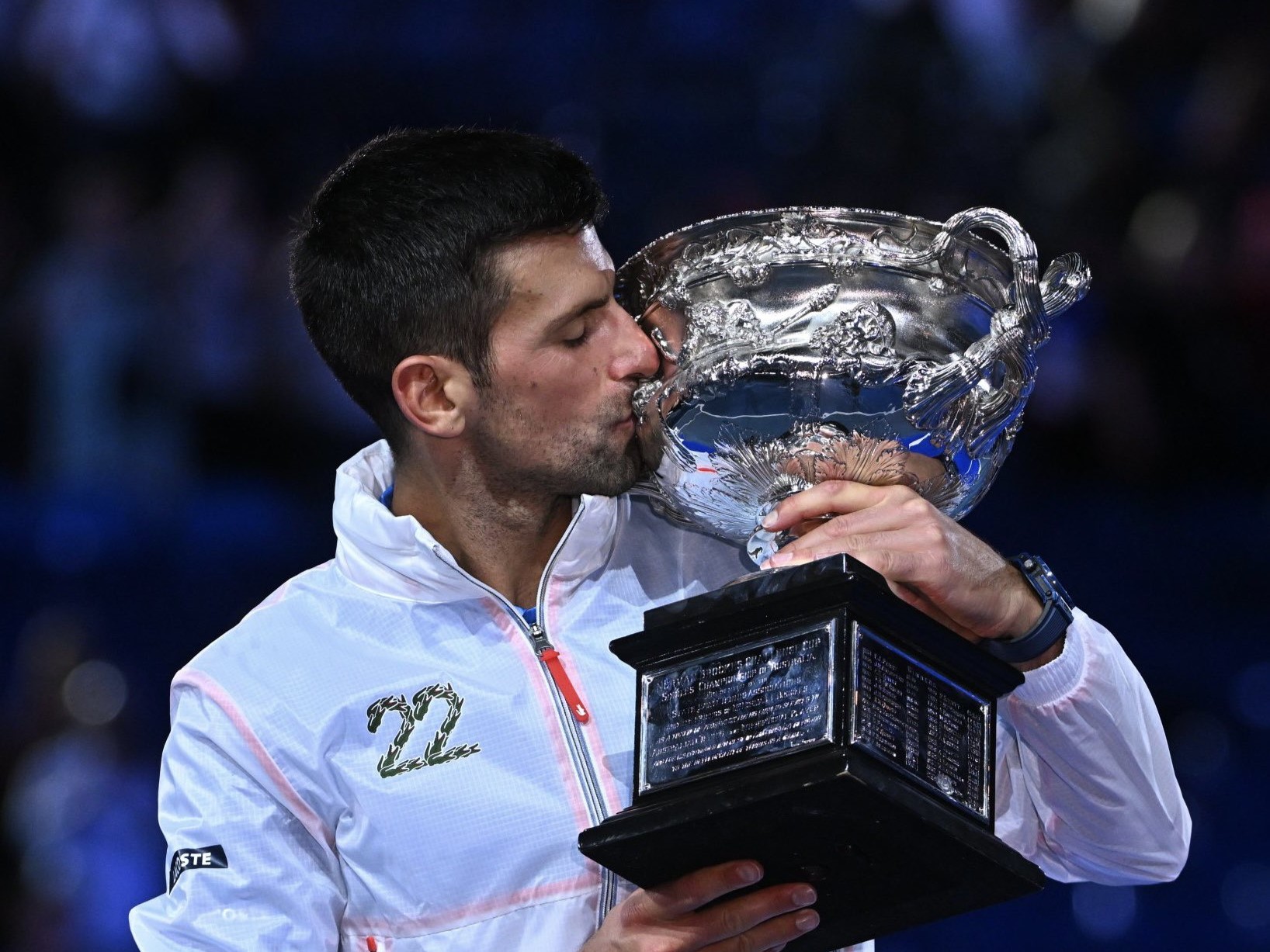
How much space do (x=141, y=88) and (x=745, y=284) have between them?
3529mm

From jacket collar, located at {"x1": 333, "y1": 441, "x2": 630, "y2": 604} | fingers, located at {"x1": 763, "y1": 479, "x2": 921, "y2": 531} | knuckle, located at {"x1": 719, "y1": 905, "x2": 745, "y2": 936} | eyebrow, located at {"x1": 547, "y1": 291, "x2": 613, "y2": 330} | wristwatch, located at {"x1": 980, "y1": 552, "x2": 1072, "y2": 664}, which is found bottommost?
knuckle, located at {"x1": 719, "y1": 905, "x2": 745, "y2": 936}

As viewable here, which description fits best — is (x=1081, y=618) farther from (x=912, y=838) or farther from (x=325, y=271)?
(x=325, y=271)

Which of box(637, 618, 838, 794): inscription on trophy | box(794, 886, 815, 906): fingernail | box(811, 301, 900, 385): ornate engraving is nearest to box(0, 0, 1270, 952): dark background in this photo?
box(794, 886, 815, 906): fingernail

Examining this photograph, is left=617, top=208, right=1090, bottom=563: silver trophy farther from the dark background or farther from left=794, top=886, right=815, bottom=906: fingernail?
the dark background

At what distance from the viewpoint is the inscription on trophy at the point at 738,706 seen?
1.62 m

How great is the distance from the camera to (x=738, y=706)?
168 centimetres

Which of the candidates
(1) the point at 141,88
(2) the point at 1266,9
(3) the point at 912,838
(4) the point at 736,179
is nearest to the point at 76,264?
(1) the point at 141,88

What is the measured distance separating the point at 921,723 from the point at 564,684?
448 millimetres

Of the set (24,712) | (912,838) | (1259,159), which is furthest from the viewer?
(1259,159)

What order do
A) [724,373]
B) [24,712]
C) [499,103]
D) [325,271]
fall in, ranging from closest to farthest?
[724,373] → [325,271] → [24,712] → [499,103]

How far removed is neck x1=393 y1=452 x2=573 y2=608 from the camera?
2.03m

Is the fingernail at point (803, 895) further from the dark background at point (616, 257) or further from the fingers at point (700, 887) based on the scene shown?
the dark background at point (616, 257)

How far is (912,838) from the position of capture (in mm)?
1635

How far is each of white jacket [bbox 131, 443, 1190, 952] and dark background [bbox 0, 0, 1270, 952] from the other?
2134 mm
